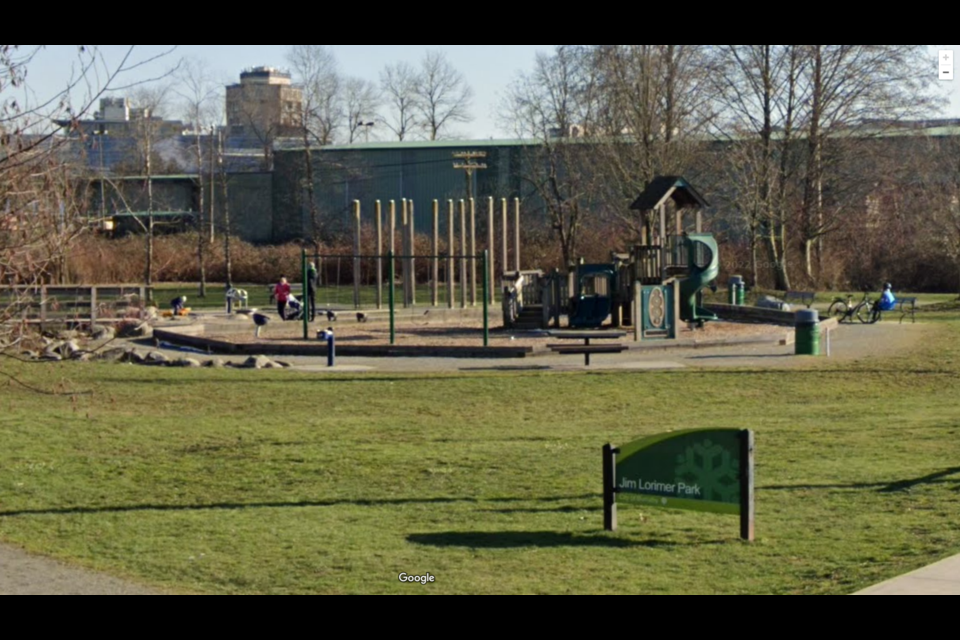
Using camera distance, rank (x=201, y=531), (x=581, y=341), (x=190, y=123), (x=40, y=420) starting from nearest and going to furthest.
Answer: (x=201, y=531) < (x=40, y=420) < (x=581, y=341) < (x=190, y=123)

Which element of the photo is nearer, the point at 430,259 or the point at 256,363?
the point at 256,363

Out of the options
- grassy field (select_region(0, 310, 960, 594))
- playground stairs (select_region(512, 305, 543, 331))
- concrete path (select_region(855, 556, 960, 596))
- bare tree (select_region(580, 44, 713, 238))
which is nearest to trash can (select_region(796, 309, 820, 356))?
grassy field (select_region(0, 310, 960, 594))

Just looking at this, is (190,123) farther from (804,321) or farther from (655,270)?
(804,321)

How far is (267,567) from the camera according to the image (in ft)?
33.6

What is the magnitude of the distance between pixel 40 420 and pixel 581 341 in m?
15.7

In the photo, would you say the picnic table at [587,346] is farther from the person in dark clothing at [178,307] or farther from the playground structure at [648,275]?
the person in dark clothing at [178,307]

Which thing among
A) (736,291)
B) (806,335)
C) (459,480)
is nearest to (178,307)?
(736,291)

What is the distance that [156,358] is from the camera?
27.1 meters

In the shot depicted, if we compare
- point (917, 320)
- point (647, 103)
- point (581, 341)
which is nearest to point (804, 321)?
point (581, 341)

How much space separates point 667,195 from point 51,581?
84.8ft

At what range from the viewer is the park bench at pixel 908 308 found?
37303 mm

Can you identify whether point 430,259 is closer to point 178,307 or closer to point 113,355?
point 178,307

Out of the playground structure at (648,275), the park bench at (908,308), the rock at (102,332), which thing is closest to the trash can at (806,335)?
the playground structure at (648,275)

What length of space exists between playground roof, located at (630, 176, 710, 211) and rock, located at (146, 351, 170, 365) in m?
13.0
